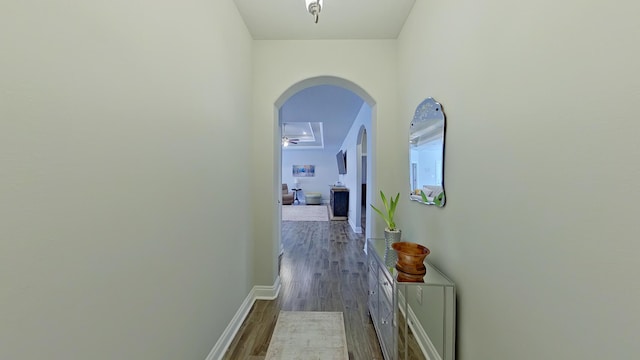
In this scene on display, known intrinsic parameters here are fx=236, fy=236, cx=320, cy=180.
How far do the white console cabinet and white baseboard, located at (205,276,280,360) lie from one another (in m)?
1.04

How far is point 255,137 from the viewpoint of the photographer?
2.39m

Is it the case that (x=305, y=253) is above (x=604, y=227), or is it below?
below

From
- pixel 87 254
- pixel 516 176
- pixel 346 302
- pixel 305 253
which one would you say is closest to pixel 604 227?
pixel 516 176

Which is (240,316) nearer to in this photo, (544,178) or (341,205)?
(544,178)

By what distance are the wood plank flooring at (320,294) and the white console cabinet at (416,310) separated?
0.39ft

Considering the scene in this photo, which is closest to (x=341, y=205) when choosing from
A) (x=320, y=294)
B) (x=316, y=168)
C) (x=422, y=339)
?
(x=320, y=294)

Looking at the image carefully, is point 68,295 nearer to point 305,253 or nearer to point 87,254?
point 87,254

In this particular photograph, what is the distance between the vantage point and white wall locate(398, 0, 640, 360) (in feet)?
1.95

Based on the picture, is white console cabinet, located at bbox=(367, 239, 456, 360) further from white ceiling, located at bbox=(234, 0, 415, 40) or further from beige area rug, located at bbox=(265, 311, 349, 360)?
white ceiling, located at bbox=(234, 0, 415, 40)

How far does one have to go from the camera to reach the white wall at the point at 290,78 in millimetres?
2398

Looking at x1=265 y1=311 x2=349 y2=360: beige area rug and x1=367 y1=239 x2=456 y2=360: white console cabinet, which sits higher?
x1=367 y1=239 x2=456 y2=360: white console cabinet

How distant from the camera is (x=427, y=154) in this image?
169cm

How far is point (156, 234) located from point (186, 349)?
690 mm

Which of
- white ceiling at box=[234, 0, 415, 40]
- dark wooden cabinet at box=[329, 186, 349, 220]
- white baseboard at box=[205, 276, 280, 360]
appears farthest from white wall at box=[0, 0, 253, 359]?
dark wooden cabinet at box=[329, 186, 349, 220]
